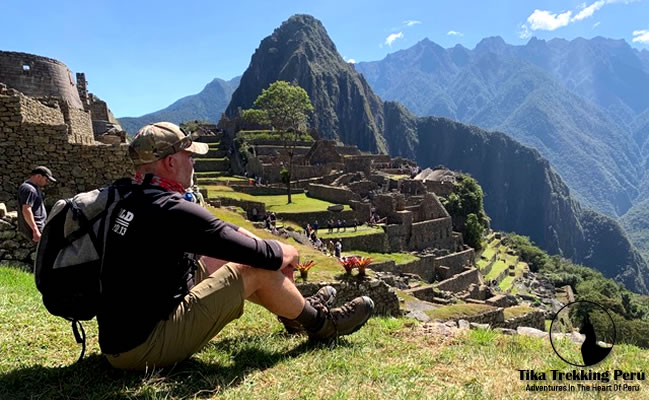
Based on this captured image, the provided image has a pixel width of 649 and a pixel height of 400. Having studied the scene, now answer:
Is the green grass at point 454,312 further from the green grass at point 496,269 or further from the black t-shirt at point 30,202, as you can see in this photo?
the green grass at point 496,269

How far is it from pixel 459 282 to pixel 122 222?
25490mm

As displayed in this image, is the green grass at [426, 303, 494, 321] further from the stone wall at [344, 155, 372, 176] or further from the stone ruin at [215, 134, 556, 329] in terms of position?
the stone wall at [344, 155, 372, 176]

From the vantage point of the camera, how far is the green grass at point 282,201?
29891 millimetres

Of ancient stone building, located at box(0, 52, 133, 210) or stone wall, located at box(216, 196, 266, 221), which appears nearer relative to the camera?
ancient stone building, located at box(0, 52, 133, 210)

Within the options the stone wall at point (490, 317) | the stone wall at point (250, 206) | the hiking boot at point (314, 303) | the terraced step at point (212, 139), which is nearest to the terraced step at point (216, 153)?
the terraced step at point (212, 139)

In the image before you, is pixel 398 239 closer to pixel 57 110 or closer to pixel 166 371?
pixel 57 110

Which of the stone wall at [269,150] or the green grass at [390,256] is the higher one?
the stone wall at [269,150]

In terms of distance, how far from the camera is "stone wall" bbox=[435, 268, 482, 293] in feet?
78.2

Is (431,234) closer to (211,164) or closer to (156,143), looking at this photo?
(211,164)

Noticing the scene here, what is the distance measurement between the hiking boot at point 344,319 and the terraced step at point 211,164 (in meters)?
46.3

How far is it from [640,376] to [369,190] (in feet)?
119

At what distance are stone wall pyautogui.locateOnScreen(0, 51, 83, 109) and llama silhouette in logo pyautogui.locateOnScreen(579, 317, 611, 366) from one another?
13028 millimetres

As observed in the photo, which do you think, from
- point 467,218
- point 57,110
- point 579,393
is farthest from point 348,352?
point 467,218

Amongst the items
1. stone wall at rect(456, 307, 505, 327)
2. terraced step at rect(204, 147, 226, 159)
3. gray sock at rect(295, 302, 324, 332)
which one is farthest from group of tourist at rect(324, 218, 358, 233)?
terraced step at rect(204, 147, 226, 159)
